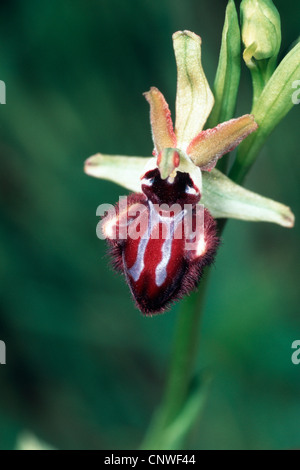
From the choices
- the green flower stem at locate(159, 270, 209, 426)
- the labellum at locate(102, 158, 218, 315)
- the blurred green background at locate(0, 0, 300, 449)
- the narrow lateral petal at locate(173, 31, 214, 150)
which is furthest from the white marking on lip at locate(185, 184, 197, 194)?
the blurred green background at locate(0, 0, 300, 449)

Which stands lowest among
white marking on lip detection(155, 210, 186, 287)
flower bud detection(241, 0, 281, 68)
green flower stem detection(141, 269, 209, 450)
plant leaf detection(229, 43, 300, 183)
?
green flower stem detection(141, 269, 209, 450)

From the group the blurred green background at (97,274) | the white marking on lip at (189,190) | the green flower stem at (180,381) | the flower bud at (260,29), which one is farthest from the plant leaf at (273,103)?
the blurred green background at (97,274)

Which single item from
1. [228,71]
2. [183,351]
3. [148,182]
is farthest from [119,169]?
[183,351]

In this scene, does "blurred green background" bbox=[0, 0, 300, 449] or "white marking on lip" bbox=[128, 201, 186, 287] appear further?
"blurred green background" bbox=[0, 0, 300, 449]

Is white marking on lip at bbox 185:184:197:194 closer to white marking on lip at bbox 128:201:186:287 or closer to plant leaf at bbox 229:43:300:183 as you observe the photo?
white marking on lip at bbox 128:201:186:287

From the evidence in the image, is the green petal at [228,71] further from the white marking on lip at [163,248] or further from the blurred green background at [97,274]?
the blurred green background at [97,274]

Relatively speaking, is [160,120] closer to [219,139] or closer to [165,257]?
[219,139]

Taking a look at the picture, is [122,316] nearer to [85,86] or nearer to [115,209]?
[85,86]
